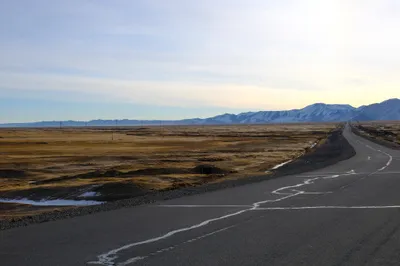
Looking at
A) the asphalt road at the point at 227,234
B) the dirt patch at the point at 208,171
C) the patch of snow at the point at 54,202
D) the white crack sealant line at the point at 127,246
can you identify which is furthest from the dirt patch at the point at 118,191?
the white crack sealant line at the point at 127,246

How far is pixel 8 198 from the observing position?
24078 mm

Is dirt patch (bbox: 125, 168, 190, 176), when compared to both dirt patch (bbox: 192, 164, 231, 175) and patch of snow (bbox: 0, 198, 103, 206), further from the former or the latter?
patch of snow (bbox: 0, 198, 103, 206)

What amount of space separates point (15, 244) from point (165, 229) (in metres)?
3.13

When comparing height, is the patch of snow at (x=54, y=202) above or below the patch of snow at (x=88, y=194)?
below

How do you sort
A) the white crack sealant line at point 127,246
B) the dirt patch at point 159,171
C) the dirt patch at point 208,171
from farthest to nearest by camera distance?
the dirt patch at point 208,171, the dirt patch at point 159,171, the white crack sealant line at point 127,246

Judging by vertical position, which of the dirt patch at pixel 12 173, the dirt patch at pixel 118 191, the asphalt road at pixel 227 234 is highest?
the asphalt road at pixel 227 234

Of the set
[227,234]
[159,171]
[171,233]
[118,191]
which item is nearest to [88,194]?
[118,191]

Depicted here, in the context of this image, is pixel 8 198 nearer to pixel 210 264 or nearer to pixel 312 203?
pixel 312 203

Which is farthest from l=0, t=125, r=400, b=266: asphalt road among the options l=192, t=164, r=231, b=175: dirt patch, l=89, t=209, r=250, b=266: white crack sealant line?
l=192, t=164, r=231, b=175: dirt patch

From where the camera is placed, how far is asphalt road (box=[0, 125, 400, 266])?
28.5ft

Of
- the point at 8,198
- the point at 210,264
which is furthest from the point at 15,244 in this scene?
the point at 8,198

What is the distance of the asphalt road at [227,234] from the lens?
8.68 meters

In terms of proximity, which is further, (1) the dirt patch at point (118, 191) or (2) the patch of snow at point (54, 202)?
(1) the dirt patch at point (118, 191)

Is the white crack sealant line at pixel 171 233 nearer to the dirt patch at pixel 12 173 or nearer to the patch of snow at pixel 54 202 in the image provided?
the patch of snow at pixel 54 202
